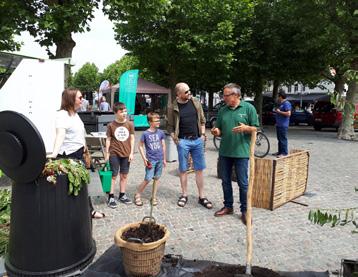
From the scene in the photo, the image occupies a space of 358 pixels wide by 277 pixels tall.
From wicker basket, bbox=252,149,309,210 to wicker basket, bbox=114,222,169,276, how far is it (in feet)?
8.69

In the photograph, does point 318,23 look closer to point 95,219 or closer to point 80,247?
point 95,219

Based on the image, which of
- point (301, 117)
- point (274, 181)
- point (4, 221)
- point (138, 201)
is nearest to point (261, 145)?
point (274, 181)

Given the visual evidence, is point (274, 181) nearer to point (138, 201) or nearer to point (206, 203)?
point (206, 203)

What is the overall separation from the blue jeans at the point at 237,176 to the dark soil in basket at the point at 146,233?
6.11 feet

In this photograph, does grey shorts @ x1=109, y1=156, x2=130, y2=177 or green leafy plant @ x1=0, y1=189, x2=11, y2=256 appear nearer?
green leafy plant @ x1=0, y1=189, x2=11, y2=256

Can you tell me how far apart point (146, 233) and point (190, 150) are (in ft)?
7.63

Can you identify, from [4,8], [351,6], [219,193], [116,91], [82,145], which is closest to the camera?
[82,145]

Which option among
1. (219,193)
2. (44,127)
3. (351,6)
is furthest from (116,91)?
(219,193)

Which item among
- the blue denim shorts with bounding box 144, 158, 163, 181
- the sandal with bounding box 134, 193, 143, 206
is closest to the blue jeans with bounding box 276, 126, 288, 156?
the blue denim shorts with bounding box 144, 158, 163, 181

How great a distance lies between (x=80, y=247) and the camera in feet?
11.5

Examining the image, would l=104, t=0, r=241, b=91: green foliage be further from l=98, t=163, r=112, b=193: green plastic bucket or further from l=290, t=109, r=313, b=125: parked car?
l=98, t=163, r=112, b=193: green plastic bucket

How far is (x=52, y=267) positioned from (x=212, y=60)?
56.8 ft

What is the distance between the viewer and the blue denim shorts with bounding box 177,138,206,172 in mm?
5438

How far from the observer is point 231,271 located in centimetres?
338
